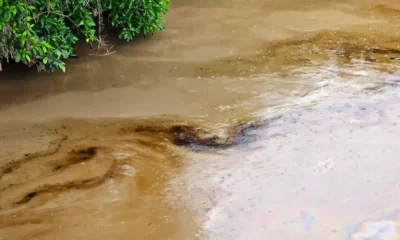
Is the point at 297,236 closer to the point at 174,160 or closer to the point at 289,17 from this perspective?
the point at 174,160

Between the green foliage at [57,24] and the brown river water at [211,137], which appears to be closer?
the brown river water at [211,137]

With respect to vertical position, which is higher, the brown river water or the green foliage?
the green foliage

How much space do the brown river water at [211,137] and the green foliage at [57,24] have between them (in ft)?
0.87

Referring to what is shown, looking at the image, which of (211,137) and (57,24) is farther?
(57,24)

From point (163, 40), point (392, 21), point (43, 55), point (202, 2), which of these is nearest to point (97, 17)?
point (163, 40)

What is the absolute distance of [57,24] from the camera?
4891 millimetres

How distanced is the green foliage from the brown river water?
264mm

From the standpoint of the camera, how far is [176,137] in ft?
14.1

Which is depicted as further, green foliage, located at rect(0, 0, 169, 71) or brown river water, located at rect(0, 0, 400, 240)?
green foliage, located at rect(0, 0, 169, 71)

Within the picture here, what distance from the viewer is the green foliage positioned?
440 cm

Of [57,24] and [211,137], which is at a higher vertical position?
[57,24]

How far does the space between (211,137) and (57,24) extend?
1.91 metres

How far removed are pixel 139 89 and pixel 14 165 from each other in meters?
1.55

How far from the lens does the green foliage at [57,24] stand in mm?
4402
